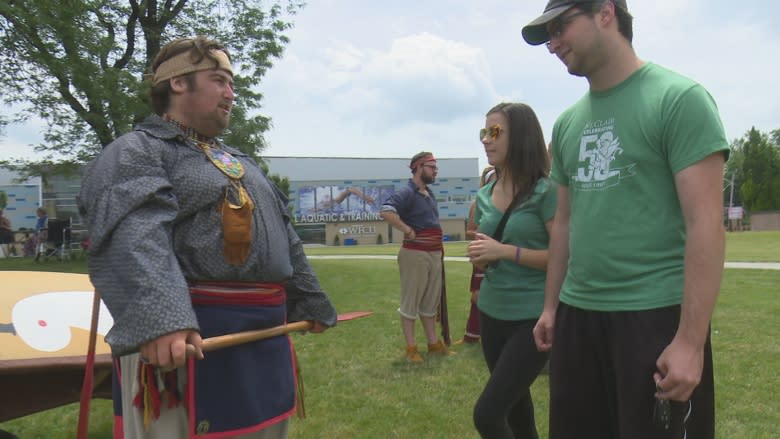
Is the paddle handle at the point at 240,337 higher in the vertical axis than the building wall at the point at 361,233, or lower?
higher

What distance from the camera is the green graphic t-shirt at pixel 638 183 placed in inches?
66.7

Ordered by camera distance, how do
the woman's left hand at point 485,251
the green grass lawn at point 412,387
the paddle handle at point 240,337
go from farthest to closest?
1. the green grass lawn at point 412,387
2. the woman's left hand at point 485,251
3. the paddle handle at point 240,337

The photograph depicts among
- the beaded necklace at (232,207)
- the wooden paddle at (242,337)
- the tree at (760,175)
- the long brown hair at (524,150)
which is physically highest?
the tree at (760,175)

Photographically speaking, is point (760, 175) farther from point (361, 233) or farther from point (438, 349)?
point (438, 349)

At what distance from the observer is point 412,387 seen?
17.4ft

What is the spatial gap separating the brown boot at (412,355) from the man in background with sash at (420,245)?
0.86ft

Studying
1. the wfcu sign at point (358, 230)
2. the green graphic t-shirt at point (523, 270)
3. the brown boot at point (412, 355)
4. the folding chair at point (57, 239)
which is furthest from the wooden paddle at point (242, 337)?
the wfcu sign at point (358, 230)

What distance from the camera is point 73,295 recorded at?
3980 mm

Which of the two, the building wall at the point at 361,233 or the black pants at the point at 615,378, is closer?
the black pants at the point at 615,378

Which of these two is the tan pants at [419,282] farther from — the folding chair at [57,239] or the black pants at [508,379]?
the folding chair at [57,239]

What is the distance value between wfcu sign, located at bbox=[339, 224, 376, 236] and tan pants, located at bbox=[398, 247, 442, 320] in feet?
167

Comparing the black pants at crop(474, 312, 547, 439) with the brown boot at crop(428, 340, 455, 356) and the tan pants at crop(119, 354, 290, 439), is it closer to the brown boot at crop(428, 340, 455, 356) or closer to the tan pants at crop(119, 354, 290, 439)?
the tan pants at crop(119, 354, 290, 439)

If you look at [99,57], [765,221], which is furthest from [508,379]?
[765,221]

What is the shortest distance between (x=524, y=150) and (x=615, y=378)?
1.41 m
